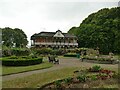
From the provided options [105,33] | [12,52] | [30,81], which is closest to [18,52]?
[12,52]

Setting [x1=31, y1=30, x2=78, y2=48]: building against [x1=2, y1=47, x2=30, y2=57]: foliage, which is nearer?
[x1=2, y1=47, x2=30, y2=57]: foliage

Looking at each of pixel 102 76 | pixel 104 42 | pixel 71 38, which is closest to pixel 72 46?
pixel 71 38

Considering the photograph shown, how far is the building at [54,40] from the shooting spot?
74.1 metres

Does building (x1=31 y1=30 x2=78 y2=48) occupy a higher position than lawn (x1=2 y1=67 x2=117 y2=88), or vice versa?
building (x1=31 y1=30 x2=78 y2=48)

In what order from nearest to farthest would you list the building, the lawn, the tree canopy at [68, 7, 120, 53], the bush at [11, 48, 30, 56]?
the lawn
the bush at [11, 48, 30, 56]
the tree canopy at [68, 7, 120, 53]
the building

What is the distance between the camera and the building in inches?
2916

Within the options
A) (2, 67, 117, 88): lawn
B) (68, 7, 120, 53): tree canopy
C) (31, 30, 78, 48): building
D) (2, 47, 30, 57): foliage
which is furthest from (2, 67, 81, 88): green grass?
(31, 30, 78, 48): building

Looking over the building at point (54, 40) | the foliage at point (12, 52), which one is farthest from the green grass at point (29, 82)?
the building at point (54, 40)

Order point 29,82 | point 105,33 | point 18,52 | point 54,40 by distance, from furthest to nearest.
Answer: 1. point 54,40
2. point 105,33
3. point 18,52
4. point 29,82

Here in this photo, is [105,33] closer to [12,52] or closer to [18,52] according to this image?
[18,52]

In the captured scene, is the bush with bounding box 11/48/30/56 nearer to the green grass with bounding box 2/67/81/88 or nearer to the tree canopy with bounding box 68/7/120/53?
the green grass with bounding box 2/67/81/88

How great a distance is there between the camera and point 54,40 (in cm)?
7675

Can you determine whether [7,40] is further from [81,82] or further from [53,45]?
[81,82]

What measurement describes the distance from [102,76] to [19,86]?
586cm
